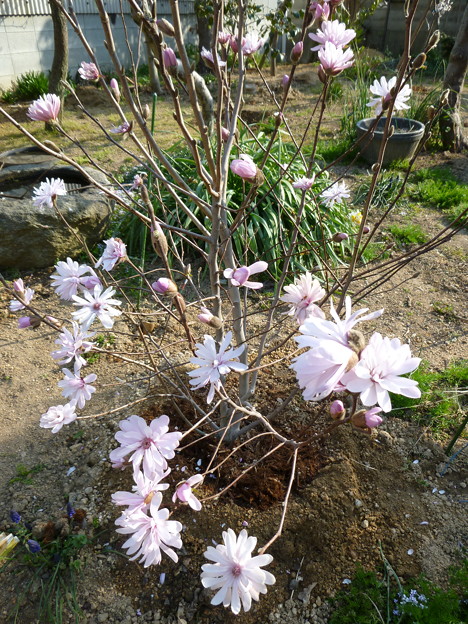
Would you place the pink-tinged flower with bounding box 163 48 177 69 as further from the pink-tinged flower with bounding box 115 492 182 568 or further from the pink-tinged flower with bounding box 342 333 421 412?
the pink-tinged flower with bounding box 115 492 182 568

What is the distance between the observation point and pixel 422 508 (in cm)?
176

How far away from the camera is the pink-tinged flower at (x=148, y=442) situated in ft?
3.51

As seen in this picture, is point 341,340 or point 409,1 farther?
point 409,1

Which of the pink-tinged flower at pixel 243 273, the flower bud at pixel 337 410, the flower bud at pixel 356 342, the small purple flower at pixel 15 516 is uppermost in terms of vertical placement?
the flower bud at pixel 356 342

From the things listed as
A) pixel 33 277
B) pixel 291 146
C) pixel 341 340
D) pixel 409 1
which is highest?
pixel 409 1

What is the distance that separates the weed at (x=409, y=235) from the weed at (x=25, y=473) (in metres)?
3.05

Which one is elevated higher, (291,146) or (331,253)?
(291,146)

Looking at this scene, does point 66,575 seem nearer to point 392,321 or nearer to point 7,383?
point 7,383

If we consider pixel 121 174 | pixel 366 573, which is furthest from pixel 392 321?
pixel 121 174

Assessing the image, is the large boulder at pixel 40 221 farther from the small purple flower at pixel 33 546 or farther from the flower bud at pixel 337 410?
the flower bud at pixel 337 410

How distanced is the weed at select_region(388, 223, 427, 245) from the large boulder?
2.28 meters

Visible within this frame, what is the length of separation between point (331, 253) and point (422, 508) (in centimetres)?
210

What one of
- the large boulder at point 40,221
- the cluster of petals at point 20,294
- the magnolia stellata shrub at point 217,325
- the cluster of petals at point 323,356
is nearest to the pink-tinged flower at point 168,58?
the magnolia stellata shrub at point 217,325

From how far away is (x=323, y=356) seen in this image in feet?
2.56
